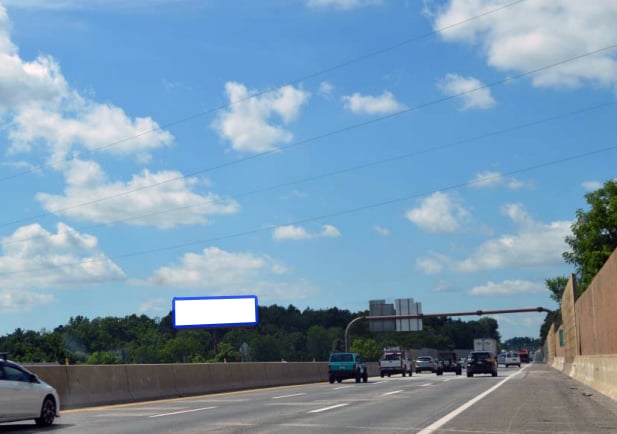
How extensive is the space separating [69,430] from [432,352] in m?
102

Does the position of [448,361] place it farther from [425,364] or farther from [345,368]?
[345,368]

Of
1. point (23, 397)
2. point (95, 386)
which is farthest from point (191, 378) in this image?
point (23, 397)

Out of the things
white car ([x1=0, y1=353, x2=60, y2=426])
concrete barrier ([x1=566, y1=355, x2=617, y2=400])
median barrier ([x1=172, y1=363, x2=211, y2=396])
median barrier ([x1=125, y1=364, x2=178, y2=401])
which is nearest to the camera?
white car ([x1=0, y1=353, x2=60, y2=426])

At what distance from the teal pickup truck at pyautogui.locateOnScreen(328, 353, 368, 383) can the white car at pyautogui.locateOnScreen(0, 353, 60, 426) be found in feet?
103

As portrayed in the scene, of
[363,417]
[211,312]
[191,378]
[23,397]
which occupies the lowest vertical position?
[363,417]

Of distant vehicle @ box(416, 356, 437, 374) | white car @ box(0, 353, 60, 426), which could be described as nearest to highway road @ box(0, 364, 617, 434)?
white car @ box(0, 353, 60, 426)

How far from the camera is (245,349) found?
61812 mm

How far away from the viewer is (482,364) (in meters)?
57.7

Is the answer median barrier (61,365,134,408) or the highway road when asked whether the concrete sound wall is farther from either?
the highway road

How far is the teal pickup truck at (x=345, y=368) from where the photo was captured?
162 feet

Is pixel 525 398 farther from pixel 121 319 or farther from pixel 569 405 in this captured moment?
pixel 121 319

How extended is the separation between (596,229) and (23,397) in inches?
3111

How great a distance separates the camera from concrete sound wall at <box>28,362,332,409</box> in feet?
84.6

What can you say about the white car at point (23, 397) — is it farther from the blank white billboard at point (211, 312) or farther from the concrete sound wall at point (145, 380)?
the blank white billboard at point (211, 312)
